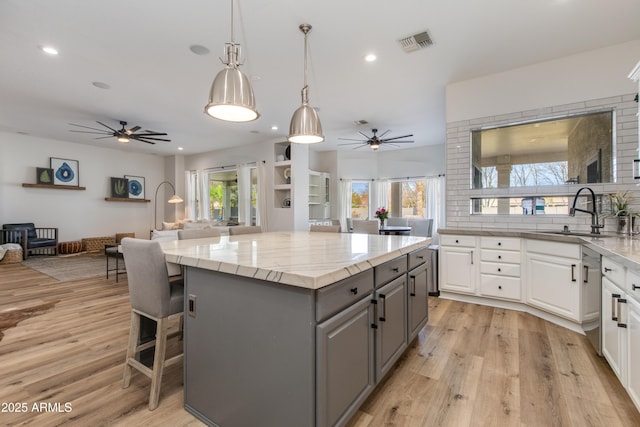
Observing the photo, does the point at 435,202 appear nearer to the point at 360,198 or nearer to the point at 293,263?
the point at 360,198

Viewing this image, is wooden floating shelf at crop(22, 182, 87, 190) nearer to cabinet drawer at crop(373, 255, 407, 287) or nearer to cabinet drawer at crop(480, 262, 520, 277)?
cabinet drawer at crop(373, 255, 407, 287)

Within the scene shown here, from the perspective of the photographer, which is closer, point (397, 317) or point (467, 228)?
point (397, 317)

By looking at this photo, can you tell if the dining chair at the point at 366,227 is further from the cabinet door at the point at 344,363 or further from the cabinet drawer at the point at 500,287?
the cabinet door at the point at 344,363

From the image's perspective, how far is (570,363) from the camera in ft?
6.89

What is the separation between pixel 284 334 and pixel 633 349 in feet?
6.07

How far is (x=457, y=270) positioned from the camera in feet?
11.2

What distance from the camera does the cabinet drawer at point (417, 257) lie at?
2.15m

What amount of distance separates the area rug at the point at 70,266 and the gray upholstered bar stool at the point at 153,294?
13.3 ft

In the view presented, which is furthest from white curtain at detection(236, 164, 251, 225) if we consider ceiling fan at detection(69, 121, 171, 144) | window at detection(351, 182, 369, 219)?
window at detection(351, 182, 369, 219)

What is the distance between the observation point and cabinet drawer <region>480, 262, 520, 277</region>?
122 inches

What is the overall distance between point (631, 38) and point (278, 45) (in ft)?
11.3

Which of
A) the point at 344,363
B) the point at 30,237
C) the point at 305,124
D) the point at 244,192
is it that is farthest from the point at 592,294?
the point at 30,237

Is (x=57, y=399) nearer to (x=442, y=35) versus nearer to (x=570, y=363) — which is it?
(x=570, y=363)

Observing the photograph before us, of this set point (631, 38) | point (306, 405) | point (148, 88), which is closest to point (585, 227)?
point (631, 38)
